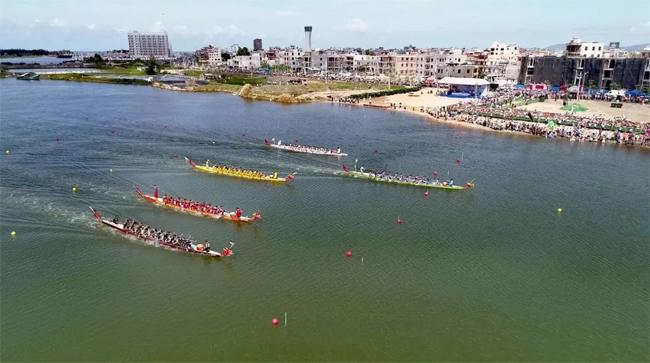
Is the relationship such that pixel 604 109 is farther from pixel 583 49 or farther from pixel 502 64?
pixel 502 64

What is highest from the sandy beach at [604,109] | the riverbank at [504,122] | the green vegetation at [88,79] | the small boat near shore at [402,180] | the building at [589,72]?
the building at [589,72]

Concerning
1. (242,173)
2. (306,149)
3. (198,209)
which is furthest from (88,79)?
(198,209)

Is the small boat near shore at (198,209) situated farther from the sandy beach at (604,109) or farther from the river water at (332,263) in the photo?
the sandy beach at (604,109)

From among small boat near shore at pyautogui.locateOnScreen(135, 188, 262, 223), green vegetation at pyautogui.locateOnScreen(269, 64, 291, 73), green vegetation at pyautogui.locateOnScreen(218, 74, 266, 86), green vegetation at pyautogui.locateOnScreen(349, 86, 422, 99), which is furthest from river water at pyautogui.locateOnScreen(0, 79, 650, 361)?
green vegetation at pyautogui.locateOnScreen(269, 64, 291, 73)

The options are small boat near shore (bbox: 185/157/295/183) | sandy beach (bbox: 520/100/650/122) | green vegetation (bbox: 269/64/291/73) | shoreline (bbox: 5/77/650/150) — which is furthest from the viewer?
green vegetation (bbox: 269/64/291/73)

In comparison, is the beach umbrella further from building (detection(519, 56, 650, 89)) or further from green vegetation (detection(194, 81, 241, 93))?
green vegetation (detection(194, 81, 241, 93))

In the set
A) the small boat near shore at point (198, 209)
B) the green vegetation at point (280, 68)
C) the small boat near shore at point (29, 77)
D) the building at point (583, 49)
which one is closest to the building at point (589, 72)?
the building at point (583, 49)

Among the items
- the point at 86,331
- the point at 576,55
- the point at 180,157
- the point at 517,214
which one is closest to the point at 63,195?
the point at 180,157
